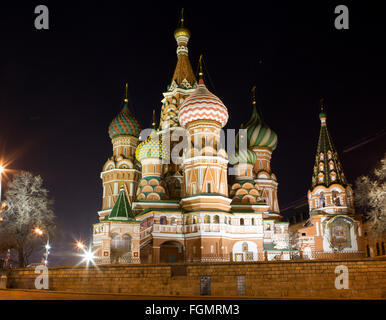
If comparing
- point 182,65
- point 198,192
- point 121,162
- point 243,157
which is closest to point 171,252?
point 198,192

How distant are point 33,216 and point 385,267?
2161 centimetres

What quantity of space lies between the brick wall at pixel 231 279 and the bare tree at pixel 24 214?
267 inches

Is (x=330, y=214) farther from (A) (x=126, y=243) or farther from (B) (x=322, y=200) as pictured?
(A) (x=126, y=243)

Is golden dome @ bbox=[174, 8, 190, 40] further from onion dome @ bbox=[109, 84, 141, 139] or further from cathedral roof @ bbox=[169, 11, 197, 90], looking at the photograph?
onion dome @ bbox=[109, 84, 141, 139]

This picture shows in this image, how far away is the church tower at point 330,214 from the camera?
3747cm

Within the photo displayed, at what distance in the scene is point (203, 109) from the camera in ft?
114

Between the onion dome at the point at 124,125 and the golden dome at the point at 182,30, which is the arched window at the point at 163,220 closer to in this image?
the onion dome at the point at 124,125

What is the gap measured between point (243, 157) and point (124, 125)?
12.9m

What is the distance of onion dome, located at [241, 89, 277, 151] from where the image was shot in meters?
43.7

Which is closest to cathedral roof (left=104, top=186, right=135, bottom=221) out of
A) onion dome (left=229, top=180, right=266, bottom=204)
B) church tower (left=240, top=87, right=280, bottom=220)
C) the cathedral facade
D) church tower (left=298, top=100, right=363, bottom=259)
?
the cathedral facade

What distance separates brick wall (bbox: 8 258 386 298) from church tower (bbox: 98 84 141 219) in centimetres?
1916
